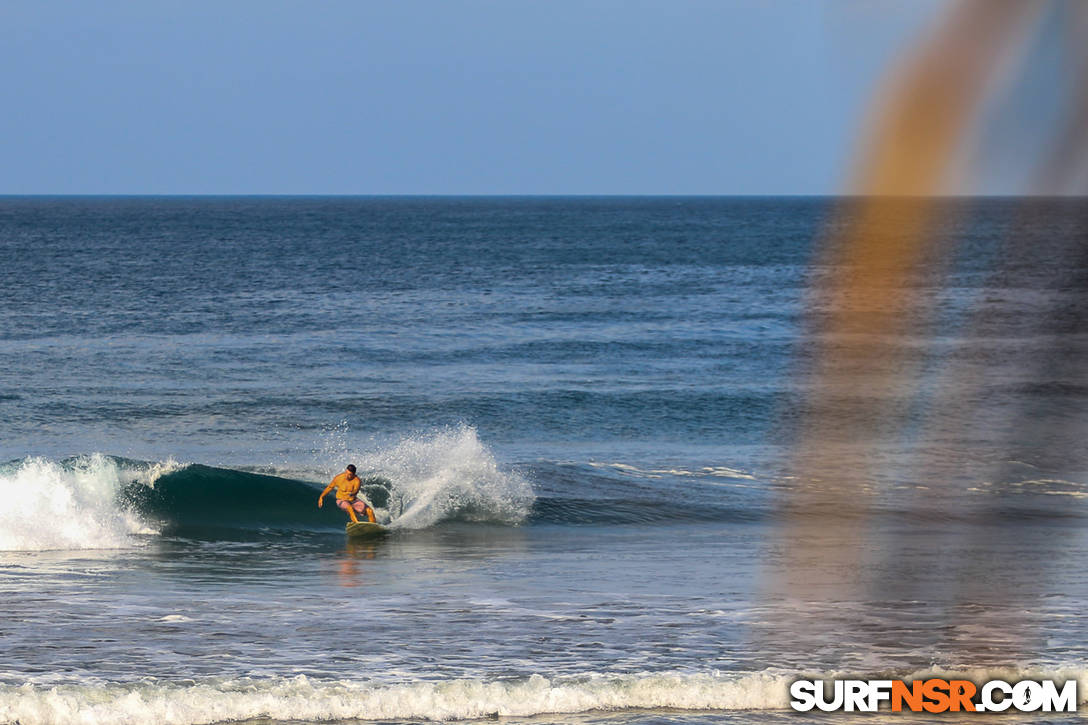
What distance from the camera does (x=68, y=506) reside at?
17.1 m

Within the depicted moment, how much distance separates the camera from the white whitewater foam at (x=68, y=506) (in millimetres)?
16234

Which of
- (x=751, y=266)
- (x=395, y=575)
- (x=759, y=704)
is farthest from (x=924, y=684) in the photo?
(x=751, y=266)

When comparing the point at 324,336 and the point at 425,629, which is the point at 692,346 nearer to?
the point at 324,336

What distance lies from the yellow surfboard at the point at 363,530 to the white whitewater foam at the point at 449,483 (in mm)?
874

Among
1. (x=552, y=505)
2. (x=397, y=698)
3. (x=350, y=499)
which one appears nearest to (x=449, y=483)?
(x=552, y=505)

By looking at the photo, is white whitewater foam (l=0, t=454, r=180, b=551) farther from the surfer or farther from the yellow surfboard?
the yellow surfboard

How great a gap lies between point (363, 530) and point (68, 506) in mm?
3871

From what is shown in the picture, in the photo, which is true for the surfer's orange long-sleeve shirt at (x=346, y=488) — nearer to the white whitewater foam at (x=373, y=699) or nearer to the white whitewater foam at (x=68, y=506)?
the white whitewater foam at (x=68, y=506)

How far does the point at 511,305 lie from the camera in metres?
54.6

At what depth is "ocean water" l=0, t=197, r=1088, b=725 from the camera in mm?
2289

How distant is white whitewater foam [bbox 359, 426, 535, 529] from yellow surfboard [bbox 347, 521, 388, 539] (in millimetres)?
874

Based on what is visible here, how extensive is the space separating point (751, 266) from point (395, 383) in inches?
2006

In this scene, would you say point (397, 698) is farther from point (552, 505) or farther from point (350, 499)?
point (552, 505)

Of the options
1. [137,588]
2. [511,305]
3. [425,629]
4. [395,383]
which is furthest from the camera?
[511,305]
